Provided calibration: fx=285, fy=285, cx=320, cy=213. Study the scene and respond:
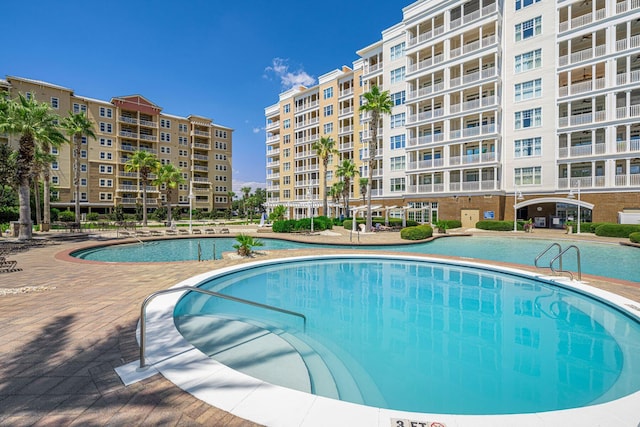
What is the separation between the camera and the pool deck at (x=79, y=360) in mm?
2791

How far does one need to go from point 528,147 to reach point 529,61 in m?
8.98

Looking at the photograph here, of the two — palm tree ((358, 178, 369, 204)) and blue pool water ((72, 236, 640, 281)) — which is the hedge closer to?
blue pool water ((72, 236, 640, 281))

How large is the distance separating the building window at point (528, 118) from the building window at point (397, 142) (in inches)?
511

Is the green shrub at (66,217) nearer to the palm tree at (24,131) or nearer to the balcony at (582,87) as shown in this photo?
the palm tree at (24,131)

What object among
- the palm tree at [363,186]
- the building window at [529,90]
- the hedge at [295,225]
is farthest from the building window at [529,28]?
the hedge at [295,225]

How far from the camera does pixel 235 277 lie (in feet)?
33.6

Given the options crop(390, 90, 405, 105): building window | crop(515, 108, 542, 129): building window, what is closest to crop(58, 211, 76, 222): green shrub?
crop(390, 90, 405, 105): building window

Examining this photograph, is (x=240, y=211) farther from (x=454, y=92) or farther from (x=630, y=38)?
(x=630, y=38)

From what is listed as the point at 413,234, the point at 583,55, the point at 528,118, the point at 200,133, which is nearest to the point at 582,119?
the point at 528,118

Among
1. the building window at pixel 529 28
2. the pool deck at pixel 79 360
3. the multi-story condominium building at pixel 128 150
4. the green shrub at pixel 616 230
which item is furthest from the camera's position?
the multi-story condominium building at pixel 128 150

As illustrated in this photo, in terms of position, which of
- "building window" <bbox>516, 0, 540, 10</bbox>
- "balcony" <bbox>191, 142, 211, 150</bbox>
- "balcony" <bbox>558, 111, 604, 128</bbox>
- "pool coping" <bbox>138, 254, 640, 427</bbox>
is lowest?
"pool coping" <bbox>138, 254, 640, 427</bbox>

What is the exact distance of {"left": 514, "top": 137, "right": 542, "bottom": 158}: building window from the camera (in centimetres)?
2941

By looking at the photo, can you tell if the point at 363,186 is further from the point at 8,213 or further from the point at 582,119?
the point at 8,213

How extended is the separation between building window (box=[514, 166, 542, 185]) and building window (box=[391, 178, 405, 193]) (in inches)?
513
